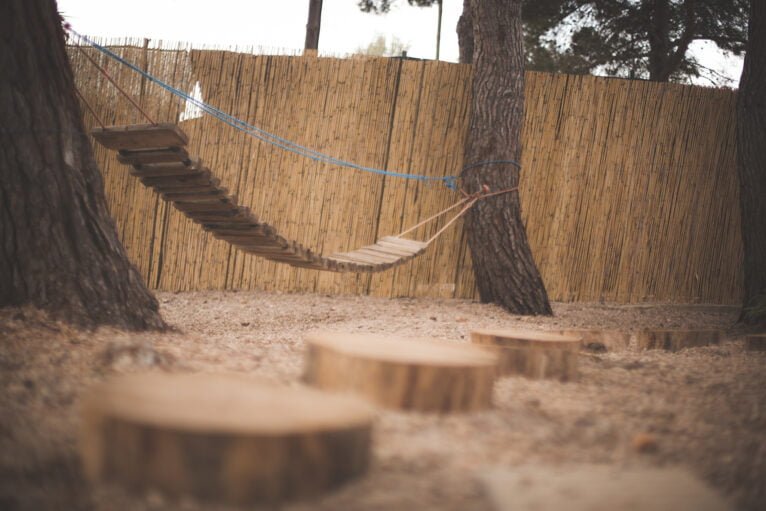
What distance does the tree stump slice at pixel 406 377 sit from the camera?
55.4 inches

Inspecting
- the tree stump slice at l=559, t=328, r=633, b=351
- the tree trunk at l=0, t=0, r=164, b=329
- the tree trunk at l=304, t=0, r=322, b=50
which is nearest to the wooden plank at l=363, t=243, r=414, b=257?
the tree stump slice at l=559, t=328, r=633, b=351

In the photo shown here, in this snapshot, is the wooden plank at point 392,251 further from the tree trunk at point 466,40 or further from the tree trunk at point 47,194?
the tree trunk at point 466,40

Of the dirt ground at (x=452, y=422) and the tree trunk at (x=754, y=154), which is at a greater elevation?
the tree trunk at (x=754, y=154)

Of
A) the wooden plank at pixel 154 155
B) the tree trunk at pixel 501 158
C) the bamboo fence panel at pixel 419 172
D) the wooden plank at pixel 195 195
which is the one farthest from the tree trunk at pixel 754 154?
the wooden plank at pixel 154 155

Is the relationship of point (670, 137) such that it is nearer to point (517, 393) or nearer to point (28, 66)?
point (517, 393)

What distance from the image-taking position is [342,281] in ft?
14.1

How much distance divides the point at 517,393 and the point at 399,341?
0.37 metres

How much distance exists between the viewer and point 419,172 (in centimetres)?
437

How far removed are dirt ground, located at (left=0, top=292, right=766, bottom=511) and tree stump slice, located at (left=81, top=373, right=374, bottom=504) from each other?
0.09 feet

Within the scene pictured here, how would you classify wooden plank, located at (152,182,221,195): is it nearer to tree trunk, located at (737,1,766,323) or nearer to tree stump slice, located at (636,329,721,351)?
tree stump slice, located at (636,329,721,351)

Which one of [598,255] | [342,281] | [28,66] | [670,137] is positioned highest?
[670,137]

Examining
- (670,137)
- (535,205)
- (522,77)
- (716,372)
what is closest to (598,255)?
(535,205)

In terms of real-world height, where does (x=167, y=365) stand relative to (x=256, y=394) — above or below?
below

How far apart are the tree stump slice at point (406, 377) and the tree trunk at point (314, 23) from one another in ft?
16.5
